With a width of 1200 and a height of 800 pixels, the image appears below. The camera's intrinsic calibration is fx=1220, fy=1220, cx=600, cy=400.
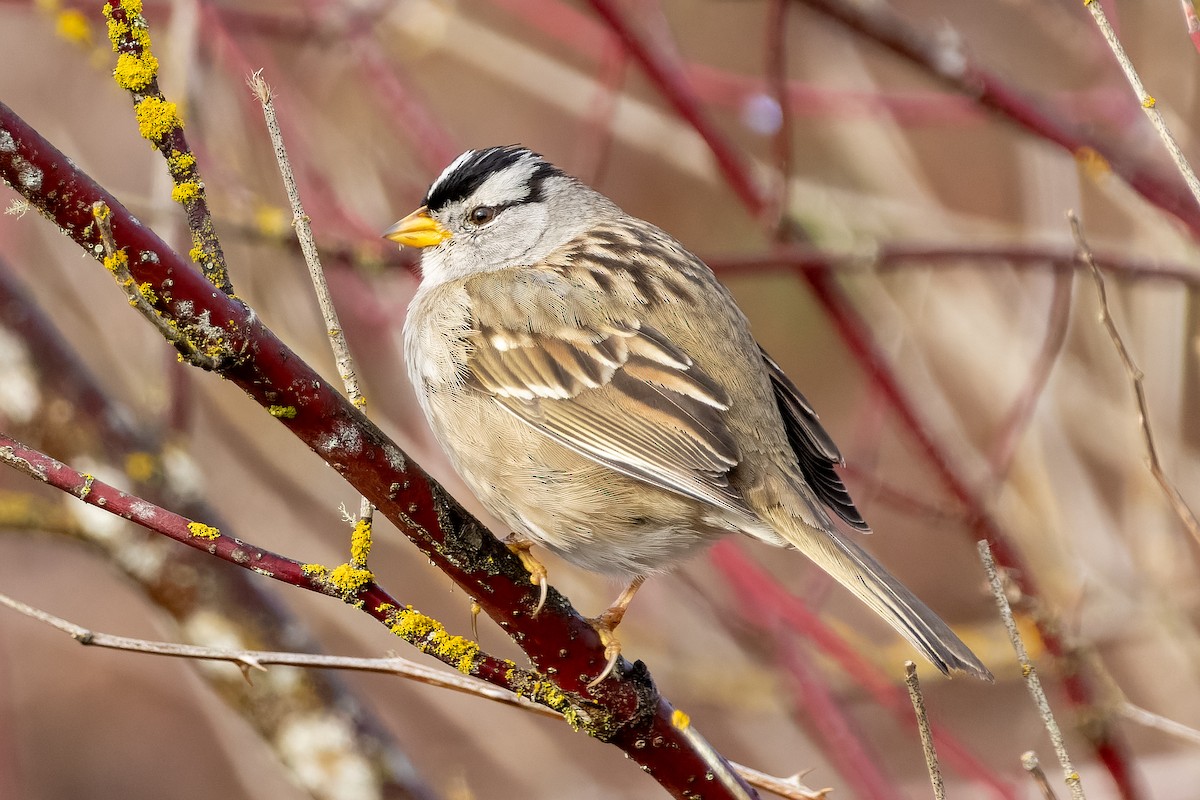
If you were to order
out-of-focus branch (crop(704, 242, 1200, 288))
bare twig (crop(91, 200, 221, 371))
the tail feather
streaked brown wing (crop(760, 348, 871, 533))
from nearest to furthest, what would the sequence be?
bare twig (crop(91, 200, 221, 371)) → the tail feather → out-of-focus branch (crop(704, 242, 1200, 288)) → streaked brown wing (crop(760, 348, 871, 533))

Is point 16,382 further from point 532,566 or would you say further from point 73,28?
point 532,566

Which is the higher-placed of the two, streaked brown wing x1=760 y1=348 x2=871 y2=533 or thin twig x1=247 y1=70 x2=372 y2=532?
streaked brown wing x1=760 y1=348 x2=871 y2=533

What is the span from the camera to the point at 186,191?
1570 millimetres

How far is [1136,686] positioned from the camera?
16.2 ft

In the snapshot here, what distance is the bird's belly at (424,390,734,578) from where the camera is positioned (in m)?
2.56

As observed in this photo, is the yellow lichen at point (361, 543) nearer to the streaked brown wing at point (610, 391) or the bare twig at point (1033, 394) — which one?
the streaked brown wing at point (610, 391)

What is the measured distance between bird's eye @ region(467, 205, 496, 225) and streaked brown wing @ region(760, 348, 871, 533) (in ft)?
2.85

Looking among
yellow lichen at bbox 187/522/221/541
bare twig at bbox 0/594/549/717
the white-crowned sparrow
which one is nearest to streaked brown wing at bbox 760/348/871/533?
the white-crowned sparrow

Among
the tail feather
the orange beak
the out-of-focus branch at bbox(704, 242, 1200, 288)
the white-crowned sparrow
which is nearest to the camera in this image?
the tail feather

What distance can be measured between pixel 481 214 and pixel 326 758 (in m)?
1.45

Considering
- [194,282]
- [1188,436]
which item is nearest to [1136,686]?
[1188,436]

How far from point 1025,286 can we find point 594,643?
2962 mm

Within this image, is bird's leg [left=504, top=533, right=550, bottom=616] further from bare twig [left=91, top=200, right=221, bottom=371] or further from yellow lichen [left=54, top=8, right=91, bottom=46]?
yellow lichen [left=54, top=8, right=91, bottom=46]

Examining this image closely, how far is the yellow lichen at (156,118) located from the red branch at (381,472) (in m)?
0.12
